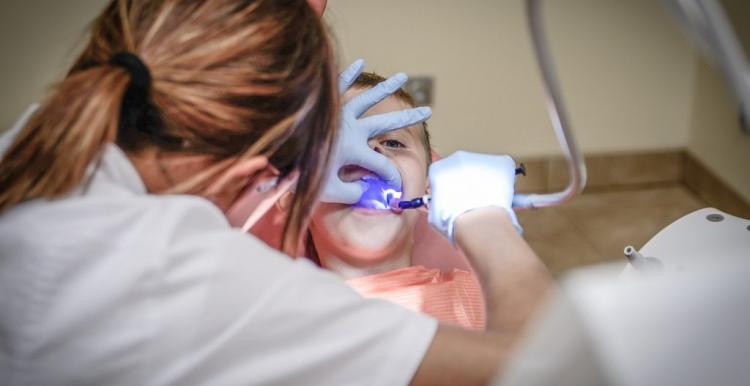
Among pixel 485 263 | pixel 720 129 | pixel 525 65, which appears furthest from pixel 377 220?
pixel 720 129

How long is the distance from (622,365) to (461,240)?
64cm

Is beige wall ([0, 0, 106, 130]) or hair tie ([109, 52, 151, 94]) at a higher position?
hair tie ([109, 52, 151, 94])

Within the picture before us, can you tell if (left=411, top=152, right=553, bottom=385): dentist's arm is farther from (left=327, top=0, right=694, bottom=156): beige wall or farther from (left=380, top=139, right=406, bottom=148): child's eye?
(left=327, top=0, right=694, bottom=156): beige wall

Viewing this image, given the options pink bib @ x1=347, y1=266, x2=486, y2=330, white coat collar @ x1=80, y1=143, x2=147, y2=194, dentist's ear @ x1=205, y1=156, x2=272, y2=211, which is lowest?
pink bib @ x1=347, y1=266, x2=486, y2=330

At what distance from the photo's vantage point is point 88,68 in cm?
92

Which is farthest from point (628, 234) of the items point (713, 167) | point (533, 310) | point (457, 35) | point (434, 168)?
point (533, 310)

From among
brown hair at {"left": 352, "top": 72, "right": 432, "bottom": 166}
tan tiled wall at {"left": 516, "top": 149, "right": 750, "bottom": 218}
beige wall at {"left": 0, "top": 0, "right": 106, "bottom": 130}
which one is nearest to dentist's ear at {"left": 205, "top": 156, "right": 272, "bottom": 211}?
brown hair at {"left": 352, "top": 72, "right": 432, "bottom": 166}

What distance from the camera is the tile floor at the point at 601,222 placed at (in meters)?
2.52

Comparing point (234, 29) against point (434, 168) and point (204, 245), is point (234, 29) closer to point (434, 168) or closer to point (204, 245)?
point (204, 245)

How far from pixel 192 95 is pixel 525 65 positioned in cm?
181

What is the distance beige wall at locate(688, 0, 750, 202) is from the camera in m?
2.44

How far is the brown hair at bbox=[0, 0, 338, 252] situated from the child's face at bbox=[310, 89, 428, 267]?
0.55 metres

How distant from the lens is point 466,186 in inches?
50.3

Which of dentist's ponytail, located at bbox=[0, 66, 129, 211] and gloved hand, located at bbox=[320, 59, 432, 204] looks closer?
dentist's ponytail, located at bbox=[0, 66, 129, 211]
